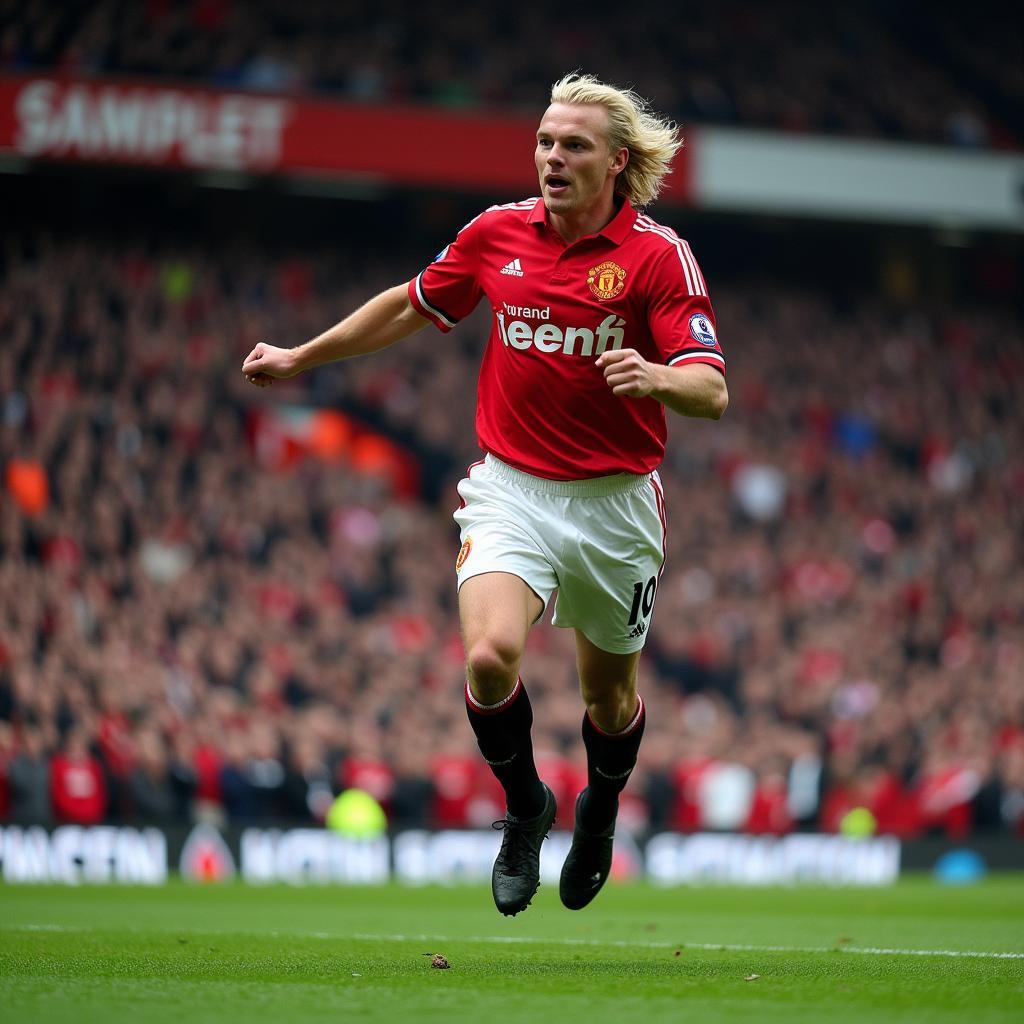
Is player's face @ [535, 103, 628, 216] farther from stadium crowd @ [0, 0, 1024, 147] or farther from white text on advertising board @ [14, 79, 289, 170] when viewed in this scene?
stadium crowd @ [0, 0, 1024, 147]

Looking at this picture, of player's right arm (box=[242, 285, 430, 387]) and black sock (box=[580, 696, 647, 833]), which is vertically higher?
player's right arm (box=[242, 285, 430, 387])

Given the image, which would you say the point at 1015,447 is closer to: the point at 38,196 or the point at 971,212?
the point at 971,212

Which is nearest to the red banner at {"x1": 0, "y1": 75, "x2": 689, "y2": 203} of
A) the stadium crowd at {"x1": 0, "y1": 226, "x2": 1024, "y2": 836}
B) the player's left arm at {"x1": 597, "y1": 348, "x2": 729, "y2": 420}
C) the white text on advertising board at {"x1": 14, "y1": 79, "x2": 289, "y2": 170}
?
the white text on advertising board at {"x1": 14, "y1": 79, "x2": 289, "y2": 170}

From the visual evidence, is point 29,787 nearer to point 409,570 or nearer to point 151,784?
point 151,784

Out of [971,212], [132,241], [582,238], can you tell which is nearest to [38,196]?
[132,241]

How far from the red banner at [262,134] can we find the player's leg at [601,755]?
15.6 metres

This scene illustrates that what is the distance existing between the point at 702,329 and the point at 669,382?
46 cm

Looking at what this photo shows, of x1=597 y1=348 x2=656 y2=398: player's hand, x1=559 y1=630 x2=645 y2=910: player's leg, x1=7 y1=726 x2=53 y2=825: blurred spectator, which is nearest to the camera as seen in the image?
x1=597 y1=348 x2=656 y2=398: player's hand

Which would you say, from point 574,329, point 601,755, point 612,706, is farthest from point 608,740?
point 574,329

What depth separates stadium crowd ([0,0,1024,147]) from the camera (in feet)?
68.7

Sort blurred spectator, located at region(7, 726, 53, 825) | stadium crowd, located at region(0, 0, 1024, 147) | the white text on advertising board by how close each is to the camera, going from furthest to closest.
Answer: stadium crowd, located at region(0, 0, 1024, 147) → the white text on advertising board → blurred spectator, located at region(7, 726, 53, 825)

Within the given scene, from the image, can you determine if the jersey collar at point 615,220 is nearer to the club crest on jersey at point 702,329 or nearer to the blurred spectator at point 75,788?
the club crest on jersey at point 702,329

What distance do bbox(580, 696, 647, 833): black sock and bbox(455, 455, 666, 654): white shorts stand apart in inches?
19.3

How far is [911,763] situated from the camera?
18.2m
